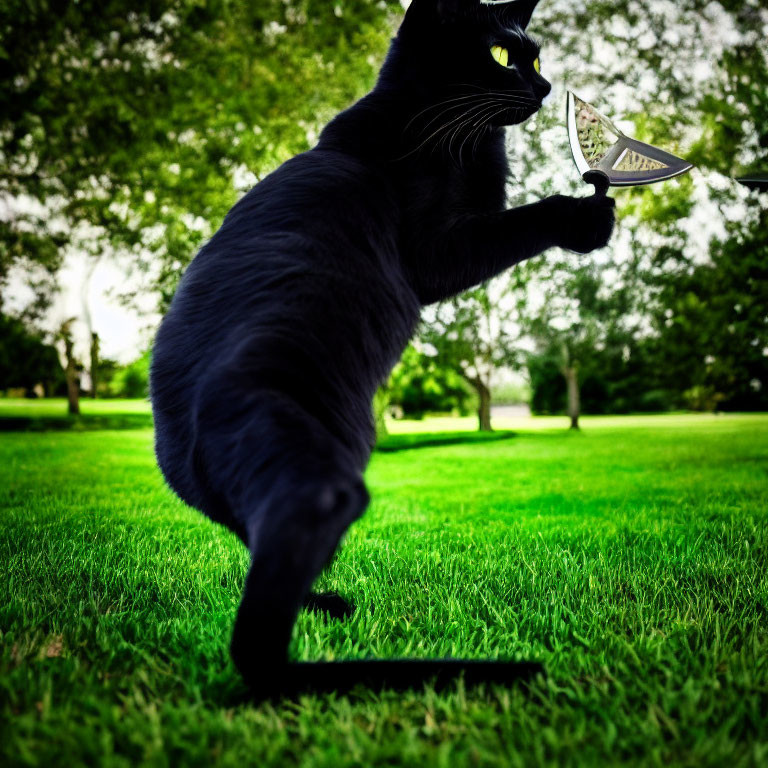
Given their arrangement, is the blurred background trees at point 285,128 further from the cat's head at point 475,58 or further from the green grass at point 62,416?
the green grass at point 62,416

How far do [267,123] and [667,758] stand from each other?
571 cm

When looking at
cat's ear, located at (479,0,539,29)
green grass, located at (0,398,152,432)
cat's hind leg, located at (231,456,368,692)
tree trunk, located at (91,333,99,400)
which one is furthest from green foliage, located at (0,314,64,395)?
cat's hind leg, located at (231,456,368,692)

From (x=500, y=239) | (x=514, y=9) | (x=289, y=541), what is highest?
(x=514, y=9)

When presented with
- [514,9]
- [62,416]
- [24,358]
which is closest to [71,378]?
[62,416]

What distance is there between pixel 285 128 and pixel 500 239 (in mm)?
5144

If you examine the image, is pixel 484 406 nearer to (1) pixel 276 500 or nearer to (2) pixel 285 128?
(2) pixel 285 128

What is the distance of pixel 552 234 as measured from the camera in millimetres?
1399

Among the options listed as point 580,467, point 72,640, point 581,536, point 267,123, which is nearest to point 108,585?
point 72,640

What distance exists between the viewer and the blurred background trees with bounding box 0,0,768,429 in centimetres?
418

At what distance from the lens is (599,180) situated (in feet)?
4.66

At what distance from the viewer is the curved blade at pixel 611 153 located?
1.44 meters

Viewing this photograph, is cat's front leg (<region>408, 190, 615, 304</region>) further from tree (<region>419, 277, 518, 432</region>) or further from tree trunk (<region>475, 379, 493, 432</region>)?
tree trunk (<region>475, 379, 493, 432</region>)

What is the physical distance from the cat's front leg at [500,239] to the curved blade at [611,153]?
0.36 feet

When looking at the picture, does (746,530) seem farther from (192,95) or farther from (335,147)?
(192,95)
